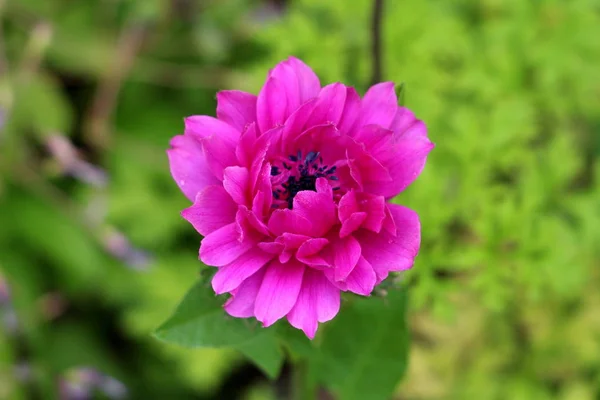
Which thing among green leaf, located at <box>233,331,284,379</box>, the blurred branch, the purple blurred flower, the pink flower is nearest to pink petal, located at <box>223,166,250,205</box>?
the pink flower

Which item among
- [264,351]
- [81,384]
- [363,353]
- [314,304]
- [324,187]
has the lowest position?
[81,384]

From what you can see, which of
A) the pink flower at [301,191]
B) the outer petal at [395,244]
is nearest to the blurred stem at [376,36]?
the pink flower at [301,191]

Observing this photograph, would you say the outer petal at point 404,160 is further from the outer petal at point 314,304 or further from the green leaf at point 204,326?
the green leaf at point 204,326

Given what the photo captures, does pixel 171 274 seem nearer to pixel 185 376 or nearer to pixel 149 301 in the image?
pixel 149 301

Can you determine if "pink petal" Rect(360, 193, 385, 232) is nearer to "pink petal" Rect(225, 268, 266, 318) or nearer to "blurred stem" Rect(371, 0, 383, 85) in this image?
"pink petal" Rect(225, 268, 266, 318)

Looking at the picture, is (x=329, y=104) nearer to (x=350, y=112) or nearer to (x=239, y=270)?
(x=350, y=112)

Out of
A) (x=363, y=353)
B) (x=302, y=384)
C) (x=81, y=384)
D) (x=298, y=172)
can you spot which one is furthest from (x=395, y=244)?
(x=81, y=384)
